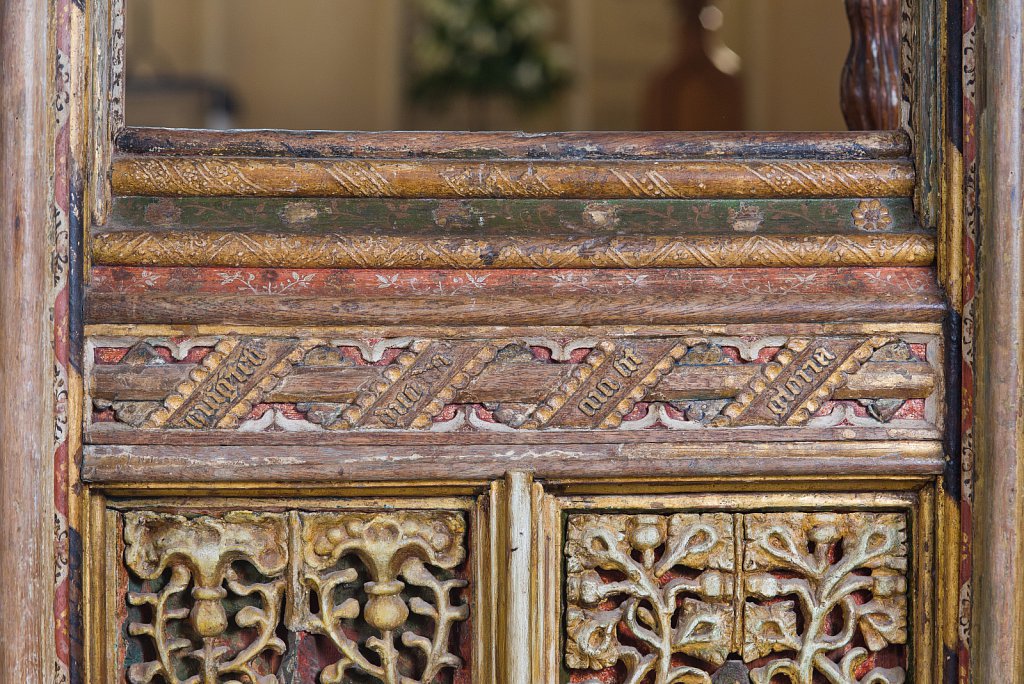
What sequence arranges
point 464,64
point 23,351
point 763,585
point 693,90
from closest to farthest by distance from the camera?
point 23,351 < point 763,585 < point 693,90 < point 464,64

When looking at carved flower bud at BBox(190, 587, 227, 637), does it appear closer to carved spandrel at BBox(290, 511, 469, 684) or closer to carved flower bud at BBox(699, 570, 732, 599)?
carved spandrel at BBox(290, 511, 469, 684)

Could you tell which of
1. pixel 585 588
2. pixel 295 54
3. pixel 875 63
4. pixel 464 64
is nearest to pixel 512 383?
pixel 585 588

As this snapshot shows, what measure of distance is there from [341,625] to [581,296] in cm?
54

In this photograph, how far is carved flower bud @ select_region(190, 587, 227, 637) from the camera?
4.11ft

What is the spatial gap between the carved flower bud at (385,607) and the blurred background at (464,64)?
2.91 m

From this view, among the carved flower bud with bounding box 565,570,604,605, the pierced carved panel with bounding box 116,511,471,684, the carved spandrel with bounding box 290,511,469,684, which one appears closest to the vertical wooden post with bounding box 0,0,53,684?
the pierced carved panel with bounding box 116,511,471,684

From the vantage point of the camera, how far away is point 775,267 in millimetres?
1290

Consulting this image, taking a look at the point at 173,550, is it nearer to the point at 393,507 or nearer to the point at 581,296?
the point at 393,507

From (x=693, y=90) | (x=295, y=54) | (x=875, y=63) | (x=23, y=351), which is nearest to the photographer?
(x=23, y=351)

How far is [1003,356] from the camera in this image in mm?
1228

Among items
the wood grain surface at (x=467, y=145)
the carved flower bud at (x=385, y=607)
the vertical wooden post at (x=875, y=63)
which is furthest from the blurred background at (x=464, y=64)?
the carved flower bud at (x=385, y=607)

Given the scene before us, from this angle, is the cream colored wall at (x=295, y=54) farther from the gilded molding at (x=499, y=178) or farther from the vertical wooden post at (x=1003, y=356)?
the vertical wooden post at (x=1003, y=356)

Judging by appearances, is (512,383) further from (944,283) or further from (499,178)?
(944,283)

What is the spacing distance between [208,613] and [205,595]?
2cm
